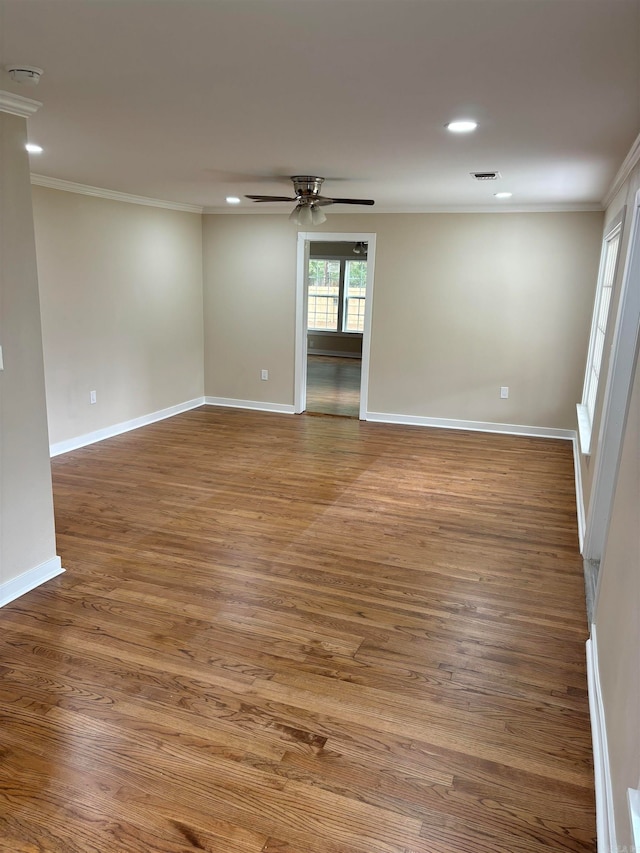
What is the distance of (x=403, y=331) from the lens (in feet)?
21.0

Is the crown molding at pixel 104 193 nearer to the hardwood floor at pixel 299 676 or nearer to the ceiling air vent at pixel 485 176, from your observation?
the hardwood floor at pixel 299 676

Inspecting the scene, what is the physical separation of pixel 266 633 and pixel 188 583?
0.63m

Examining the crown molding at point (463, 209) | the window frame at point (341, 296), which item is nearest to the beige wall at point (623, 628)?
the crown molding at point (463, 209)

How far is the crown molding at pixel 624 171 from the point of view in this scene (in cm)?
301

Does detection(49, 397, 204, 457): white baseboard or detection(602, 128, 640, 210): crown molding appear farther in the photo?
detection(49, 397, 204, 457): white baseboard

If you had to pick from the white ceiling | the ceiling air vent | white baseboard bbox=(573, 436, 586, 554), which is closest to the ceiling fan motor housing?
the white ceiling

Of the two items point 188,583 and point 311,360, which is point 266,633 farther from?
point 311,360

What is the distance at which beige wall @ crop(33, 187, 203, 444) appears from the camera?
4.98 meters

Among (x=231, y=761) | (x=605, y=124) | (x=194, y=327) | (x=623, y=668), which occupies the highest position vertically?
(x=605, y=124)

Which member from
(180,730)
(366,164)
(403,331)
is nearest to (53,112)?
(366,164)

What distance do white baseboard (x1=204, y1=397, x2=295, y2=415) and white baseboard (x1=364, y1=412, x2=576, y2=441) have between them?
3.28 ft

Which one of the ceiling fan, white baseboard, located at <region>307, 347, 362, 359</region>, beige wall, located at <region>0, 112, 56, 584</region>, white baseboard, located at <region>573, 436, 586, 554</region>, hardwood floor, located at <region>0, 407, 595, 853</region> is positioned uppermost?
the ceiling fan

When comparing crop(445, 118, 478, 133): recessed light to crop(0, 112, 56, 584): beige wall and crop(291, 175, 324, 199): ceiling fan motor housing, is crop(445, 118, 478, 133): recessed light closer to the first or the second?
crop(291, 175, 324, 199): ceiling fan motor housing

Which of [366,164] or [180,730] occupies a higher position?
[366,164]
